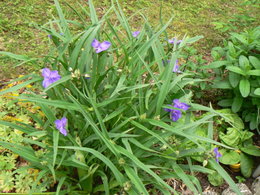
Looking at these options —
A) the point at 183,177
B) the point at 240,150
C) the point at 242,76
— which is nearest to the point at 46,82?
the point at 183,177

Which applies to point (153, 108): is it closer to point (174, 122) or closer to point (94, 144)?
point (174, 122)

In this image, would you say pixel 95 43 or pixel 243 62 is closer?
pixel 95 43

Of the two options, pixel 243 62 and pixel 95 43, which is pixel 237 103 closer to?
pixel 243 62

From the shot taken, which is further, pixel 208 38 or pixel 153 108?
pixel 208 38

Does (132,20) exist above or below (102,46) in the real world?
below

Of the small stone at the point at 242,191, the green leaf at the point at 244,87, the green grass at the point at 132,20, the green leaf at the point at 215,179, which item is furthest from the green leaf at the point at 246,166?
the green grass at the point at 132,20

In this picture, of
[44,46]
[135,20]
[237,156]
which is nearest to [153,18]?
[135,20]
